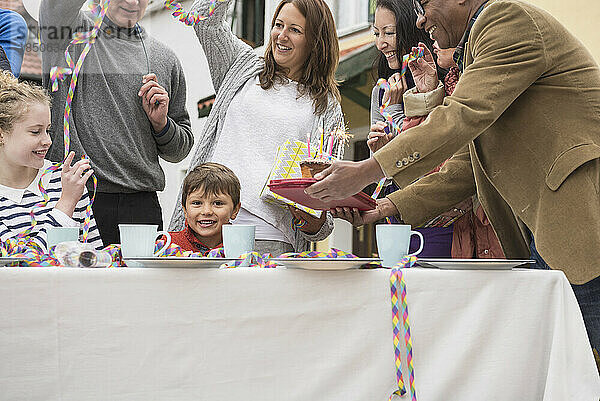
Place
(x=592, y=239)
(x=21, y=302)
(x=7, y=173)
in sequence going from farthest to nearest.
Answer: (x=7, y=173) → (x=592, y=239) → (x=21, y=302)

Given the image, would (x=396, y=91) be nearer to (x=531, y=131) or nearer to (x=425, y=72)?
(x=425, y=72)

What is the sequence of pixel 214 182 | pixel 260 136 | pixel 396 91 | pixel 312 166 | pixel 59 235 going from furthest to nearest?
pixel 396 91 → pixel 260 136 → pixel 214 182 → pixel 312 166 → pixel 59 235

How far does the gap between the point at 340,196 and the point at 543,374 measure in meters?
0.57

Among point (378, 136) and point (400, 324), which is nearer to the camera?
point (400, 324)

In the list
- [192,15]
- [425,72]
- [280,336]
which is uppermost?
[192,15]

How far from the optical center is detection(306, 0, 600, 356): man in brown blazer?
1583 millimetres

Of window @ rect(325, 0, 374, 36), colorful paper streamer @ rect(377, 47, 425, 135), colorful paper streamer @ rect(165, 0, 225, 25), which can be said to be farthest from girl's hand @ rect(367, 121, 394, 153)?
window @ rect(325, 0, 374, 36)

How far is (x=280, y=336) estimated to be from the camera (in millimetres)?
1349

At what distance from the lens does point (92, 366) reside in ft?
4.25

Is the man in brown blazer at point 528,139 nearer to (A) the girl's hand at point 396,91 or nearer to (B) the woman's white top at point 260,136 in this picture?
(B) the woman's white top at point 260,136

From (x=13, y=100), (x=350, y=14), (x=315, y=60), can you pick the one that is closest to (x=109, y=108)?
(x=13, y=100)

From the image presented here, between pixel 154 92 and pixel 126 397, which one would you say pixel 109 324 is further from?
pixel 154 92

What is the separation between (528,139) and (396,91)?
1.17m

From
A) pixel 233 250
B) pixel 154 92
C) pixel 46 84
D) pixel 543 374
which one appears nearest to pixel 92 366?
pixel 233 250
